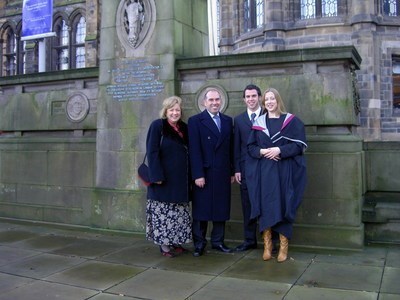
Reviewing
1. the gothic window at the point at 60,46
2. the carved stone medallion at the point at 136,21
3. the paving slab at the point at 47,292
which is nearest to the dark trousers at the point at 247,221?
the paving slab at the point at 47,292

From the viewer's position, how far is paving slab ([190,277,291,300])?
160 inches

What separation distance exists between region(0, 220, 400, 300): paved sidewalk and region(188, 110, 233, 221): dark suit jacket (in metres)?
0.55

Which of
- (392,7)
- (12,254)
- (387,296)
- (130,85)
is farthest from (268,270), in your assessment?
(392,7)

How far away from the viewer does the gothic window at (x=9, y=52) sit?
37.2 m

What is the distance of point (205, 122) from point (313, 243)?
2086 mm

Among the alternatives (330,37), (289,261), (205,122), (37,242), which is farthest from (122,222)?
(330,37)

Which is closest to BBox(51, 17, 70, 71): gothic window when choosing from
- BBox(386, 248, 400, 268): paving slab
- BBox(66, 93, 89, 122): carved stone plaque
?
→ BBox(66, 93, 89, 122): carved stone plaque

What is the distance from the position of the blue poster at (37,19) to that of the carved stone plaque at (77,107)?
231 inches

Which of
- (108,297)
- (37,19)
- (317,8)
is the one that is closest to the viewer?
(108,297)

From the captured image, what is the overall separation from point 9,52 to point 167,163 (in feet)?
120

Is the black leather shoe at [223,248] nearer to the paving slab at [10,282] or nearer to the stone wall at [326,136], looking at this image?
the stone wall at [326,136]

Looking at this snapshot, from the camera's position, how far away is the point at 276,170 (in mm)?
5188

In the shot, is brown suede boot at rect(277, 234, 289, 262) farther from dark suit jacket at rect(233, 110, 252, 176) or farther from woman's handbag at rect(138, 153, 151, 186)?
woman's handbag at rect(138, 153, 151, 186)

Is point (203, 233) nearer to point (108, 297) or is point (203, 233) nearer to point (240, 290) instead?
point (240, 290)
